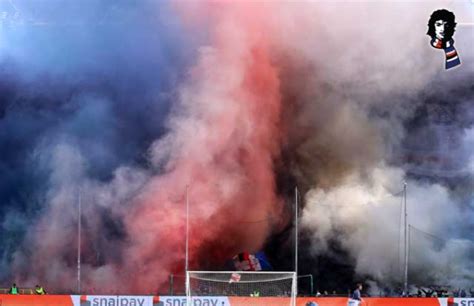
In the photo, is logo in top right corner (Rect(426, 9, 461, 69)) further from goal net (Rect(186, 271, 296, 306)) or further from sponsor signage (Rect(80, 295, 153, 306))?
sponsor signage (Rect(80, 295, 153, 306))

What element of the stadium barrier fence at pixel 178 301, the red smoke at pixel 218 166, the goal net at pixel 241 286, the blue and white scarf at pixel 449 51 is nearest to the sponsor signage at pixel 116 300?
the stadium barrier fence at pixel 178 301

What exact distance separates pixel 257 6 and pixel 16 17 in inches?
533

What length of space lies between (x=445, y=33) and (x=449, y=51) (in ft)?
3.29

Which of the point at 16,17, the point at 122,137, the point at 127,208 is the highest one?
the point at 16,17

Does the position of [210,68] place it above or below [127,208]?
above

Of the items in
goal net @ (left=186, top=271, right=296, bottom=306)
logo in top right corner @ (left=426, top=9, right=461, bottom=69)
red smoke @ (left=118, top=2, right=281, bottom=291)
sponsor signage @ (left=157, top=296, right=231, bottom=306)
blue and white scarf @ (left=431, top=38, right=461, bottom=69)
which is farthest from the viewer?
blue and white scarf @ (left=431, top=38, right=461, bottom=69)

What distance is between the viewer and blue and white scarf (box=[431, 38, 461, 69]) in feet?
161

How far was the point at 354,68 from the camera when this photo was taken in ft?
164

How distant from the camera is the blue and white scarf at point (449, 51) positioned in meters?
49.1

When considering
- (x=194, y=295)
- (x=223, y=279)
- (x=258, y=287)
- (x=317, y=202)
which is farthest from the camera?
(x=317, y=202)

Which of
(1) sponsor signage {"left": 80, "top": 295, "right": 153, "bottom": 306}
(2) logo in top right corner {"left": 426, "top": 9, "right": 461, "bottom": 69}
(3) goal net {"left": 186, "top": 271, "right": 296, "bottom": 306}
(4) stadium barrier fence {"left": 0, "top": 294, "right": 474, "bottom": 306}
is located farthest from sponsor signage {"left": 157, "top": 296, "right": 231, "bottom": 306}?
(2) logo in top right corner {"left": 426, "top": 9, "right": 461, "bottom": 69}

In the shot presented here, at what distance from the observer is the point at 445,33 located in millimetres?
49219

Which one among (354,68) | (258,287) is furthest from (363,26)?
(258,287)

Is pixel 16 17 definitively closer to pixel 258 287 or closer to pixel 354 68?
pixel 354 68
